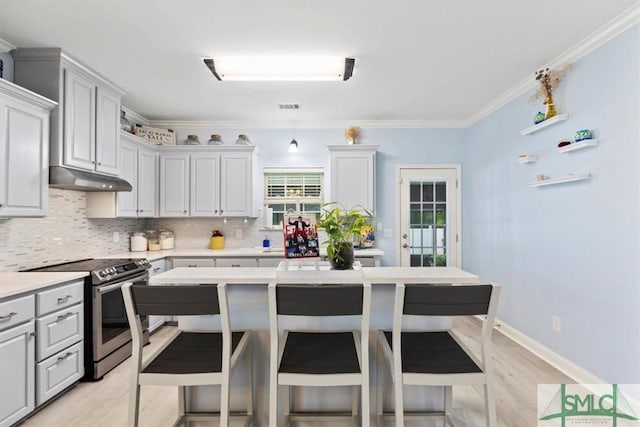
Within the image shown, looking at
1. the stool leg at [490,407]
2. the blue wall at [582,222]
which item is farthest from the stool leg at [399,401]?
the blue wall at [582,222]

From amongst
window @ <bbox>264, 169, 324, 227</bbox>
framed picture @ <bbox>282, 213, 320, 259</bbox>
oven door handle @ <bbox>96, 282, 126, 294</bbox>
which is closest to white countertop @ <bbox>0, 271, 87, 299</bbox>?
oven door handle @ <bbox>96, 282, 126, 294</bbox>

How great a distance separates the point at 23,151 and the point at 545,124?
4.14m

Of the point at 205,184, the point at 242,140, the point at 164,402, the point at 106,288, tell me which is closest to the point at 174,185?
the point at 205,184

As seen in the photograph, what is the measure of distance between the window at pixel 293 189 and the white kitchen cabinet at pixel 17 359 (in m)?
3.03

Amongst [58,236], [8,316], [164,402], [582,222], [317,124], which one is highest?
[317,124]

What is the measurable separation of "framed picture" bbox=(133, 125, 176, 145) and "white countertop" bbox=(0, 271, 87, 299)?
224 centimetres

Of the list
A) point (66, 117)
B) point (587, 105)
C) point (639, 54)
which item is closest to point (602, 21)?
point (639, 54)

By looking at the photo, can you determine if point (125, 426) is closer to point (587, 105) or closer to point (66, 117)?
point (66, 117)

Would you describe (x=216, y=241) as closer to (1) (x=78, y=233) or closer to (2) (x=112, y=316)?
(1) (x=78, y=233)

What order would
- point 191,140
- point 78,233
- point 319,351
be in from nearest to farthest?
point 319,351 < point 78,233 < point 191,140

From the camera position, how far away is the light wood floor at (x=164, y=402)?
2.19m

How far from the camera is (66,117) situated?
2.76 meters

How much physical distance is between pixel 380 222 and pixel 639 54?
3073 millimetres

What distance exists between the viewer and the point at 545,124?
298cm
